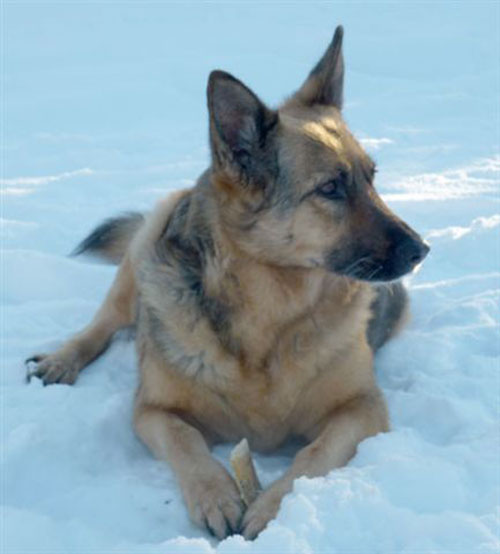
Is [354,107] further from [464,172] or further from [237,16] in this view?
[237,16]

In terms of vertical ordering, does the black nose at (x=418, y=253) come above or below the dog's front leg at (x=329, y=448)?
above

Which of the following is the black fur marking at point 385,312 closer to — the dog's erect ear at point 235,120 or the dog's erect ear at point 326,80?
the dog's erect ear at point 326,80

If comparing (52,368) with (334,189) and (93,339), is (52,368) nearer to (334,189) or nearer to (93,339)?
(93,339)

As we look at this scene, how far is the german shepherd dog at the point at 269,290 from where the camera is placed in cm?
361

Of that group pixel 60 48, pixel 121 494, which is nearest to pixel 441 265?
pixel 121 494

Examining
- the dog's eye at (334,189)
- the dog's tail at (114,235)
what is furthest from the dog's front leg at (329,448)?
the dog's tail at (114,235)

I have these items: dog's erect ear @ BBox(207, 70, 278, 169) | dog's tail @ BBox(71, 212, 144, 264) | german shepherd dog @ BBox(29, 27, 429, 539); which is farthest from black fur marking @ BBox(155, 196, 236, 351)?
dog's tail @ BBox(71, 212, 144, 264)

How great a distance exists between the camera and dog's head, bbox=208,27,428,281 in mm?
3613

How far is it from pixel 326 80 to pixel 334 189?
0.72 m


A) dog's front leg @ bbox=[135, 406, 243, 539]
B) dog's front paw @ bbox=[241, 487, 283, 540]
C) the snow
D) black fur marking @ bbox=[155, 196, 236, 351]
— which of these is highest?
black fur marking @ bbox=[155, 196, 236, 351]

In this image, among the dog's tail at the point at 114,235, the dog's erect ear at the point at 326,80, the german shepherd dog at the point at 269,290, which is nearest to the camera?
the german shepherd dog at the point at 269,290

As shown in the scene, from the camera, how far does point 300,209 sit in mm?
3633

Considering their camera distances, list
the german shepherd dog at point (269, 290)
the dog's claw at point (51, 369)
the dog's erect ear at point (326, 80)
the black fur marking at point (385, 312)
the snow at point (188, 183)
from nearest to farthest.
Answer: the snow at point (188, 183), the german shepherd dog at point (269, 290), the dog's erect ear at point (326, 80), the dog's claw at point (51, 369), the black fur marking at point (385, 312)

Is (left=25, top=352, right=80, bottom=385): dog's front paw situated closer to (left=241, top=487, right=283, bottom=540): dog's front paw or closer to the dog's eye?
(left=241, top=487, right=283, bottom=540): dog's front paw
